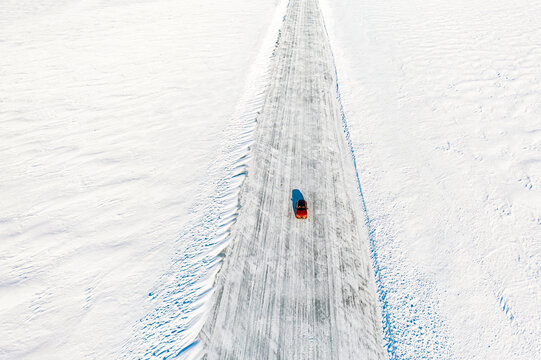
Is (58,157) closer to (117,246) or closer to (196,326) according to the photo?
(117,246)

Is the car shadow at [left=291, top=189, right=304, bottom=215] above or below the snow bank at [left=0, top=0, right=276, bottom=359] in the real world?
below

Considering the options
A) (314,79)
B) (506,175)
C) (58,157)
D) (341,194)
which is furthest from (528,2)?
(58,157)

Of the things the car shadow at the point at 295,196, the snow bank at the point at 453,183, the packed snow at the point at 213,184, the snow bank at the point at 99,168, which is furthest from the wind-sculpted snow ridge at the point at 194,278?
the snow bank at the point at 453,183

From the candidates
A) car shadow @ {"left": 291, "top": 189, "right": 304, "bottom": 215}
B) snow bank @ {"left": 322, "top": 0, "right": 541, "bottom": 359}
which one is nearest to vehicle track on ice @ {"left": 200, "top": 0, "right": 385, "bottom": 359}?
car shadow @ {"left": 291, "top": 189, "right": 304, "bottom": 215}

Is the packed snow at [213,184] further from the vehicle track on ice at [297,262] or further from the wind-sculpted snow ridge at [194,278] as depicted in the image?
the vehicle track on ice at [297,262]

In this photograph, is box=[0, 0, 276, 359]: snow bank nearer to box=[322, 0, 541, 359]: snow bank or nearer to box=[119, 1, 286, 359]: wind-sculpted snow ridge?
box=[119, 1, 286, 359]: wind-sculpted snow ridge

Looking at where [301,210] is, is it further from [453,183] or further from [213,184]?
[453,183]
